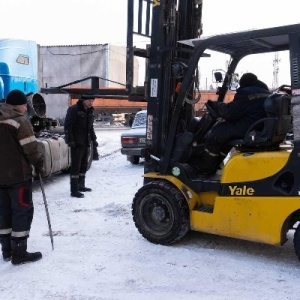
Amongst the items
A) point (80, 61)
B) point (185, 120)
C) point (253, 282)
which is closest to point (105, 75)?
point (80, 61)

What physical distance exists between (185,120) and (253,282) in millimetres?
2330

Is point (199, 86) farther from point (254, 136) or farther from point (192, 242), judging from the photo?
point (192, 242)

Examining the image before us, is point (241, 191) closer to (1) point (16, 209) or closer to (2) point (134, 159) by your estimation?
(1) point (16, 209)

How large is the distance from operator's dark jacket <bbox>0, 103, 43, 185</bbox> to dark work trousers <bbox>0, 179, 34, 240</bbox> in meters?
0.10

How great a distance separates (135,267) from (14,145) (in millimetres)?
1724

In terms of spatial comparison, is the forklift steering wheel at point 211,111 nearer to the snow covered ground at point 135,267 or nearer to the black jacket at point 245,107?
the black jacket at point 245,107

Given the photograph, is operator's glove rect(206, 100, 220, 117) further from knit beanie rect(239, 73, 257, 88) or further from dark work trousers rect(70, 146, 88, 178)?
dark work trousers rect(70, 146, 88, 178)

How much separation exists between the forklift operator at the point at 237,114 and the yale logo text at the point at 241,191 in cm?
55

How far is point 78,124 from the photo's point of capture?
7.52m

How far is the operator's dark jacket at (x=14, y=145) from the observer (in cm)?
432

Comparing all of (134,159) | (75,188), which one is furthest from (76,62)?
(75,188)

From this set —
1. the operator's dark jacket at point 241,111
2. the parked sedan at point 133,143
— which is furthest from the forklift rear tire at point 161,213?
the parked sedan at point 133,143

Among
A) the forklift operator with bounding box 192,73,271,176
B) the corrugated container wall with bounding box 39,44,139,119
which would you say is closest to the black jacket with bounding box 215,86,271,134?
the forklift operator with bounding box 192,73,271,176

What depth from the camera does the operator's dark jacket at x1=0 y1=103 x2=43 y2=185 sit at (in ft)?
14.2
